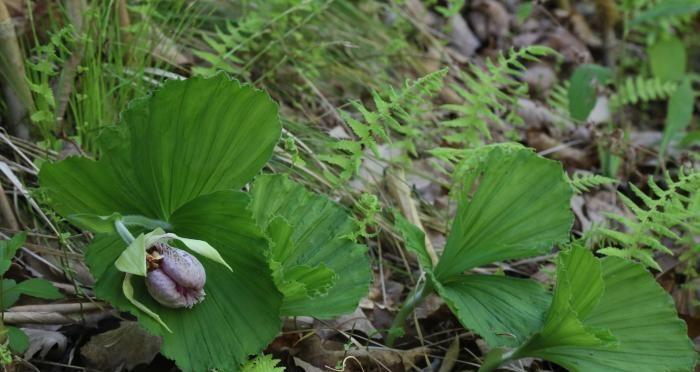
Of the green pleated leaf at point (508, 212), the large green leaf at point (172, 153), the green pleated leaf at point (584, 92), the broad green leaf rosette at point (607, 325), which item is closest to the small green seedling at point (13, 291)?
the large green leaf at point (172, 153)

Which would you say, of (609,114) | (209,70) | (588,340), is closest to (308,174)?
(209,70)

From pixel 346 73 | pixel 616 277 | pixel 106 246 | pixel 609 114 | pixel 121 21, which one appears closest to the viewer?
pixel 106 246

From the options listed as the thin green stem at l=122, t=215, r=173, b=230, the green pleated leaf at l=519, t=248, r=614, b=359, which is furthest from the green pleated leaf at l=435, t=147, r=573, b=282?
the thin green stem at l=122, t=215, r=173, b=230

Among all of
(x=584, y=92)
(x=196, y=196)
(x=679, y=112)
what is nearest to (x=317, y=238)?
(x=196, y=196)

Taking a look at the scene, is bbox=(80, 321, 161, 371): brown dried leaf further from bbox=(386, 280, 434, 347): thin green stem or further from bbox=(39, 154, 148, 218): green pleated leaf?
bbox=(386, 280, 434, 347): thin green stem

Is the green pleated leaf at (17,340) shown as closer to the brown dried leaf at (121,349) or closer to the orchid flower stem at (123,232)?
A: the brown dried leaf at (121,349)

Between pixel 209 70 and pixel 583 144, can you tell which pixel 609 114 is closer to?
pixel 583 144

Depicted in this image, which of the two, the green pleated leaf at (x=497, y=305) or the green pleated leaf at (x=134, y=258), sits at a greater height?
the green pleated leaf at (x=134, y=258)
